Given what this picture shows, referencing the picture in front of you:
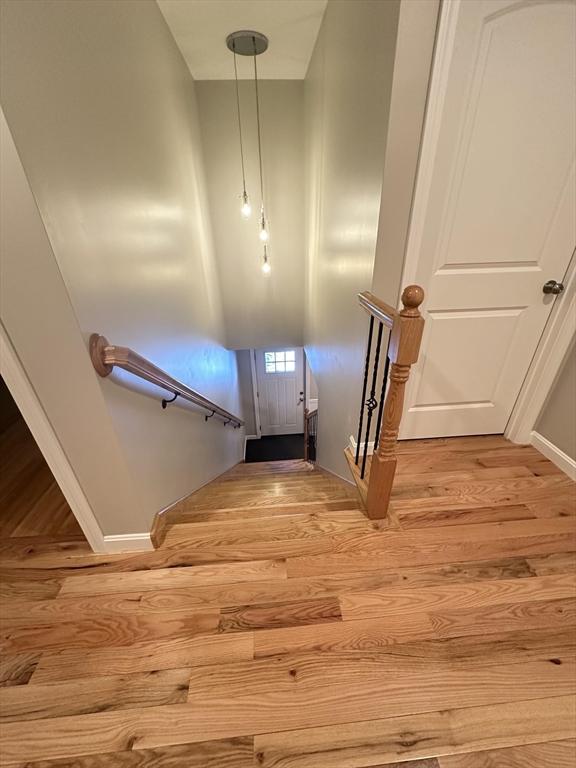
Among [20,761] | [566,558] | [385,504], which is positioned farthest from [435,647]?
[20,761]

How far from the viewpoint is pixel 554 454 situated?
183 centimetres

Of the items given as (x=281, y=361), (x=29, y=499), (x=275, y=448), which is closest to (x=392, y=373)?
(x=29, y=499)

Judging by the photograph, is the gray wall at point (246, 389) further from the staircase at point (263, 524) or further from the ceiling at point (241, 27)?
the staircase at point (263, 524)

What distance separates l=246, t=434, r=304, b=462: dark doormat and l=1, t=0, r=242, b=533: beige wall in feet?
12.5

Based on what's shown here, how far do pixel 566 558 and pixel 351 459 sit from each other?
3.46ft

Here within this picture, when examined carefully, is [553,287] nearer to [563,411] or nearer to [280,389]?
[563,411]

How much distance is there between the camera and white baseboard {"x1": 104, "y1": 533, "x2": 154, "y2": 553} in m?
1.39

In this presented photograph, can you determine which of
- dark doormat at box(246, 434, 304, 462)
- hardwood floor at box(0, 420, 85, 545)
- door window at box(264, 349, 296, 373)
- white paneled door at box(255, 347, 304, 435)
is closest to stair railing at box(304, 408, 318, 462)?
dark doormat at box(246, 434, 304, 462)

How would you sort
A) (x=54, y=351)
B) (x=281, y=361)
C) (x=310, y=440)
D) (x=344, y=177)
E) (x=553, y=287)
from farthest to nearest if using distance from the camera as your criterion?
(x=281, y=361)
(x=310, y=440)
(x=344, y=177)
(x=553, y=287)
(x=54, y=351)

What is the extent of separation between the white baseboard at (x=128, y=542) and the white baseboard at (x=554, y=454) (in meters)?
2.19

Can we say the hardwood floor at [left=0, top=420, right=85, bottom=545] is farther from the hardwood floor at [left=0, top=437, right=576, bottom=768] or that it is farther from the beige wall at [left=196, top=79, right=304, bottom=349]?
the beige wall at [left=196, top=79, right=304, bottom=349]

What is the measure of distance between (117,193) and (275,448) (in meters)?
5.70

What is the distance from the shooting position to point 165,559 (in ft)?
4.50

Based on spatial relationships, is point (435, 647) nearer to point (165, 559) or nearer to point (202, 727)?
point (202, 727)
